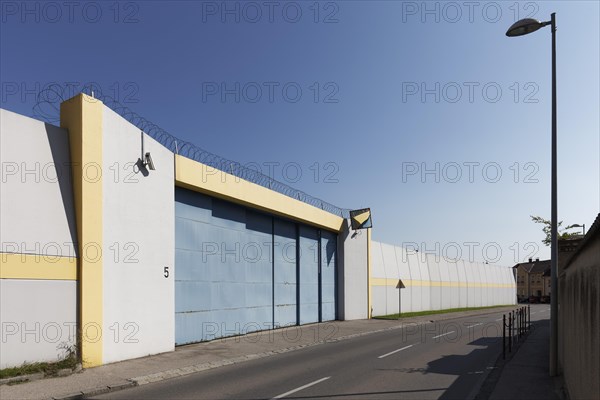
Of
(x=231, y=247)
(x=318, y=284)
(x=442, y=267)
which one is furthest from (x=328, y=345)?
(x=442, y=267)

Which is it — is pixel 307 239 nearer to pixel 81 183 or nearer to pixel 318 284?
pixel 318 284

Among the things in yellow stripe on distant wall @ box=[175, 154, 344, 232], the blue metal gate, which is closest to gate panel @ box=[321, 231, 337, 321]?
the blue metal gate

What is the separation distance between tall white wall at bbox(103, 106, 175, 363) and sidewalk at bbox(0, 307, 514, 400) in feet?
2.37

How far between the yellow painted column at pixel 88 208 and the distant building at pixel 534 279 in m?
104

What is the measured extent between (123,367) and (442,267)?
4021 cm

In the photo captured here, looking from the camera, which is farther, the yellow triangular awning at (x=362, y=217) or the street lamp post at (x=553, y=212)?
the yellow triangular awning at (x=362, y=217)

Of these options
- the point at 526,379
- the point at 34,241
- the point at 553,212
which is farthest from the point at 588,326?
the point at 34,241

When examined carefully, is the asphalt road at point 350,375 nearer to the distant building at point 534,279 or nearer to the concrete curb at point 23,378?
the concrete curb at point 23,378

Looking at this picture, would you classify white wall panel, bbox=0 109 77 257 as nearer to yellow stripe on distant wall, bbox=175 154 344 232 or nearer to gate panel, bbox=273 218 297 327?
yellow stripe on distant wall, bbox=175 154 344 232

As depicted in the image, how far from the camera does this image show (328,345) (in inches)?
733

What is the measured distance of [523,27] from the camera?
11.8 m

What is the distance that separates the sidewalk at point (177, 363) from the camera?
32.6ft

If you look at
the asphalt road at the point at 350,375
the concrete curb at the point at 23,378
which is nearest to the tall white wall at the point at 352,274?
the asphalt road at the point at 350,375

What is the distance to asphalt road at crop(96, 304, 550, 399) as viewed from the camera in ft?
32.8
